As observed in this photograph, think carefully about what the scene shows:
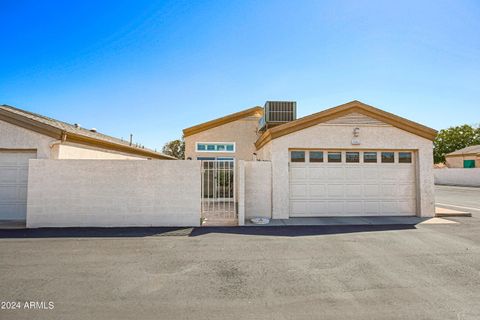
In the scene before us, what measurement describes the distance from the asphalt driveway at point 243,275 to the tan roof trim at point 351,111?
4.06m

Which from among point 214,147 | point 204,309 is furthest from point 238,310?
point 214,147

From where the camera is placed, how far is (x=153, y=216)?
837 centimetres

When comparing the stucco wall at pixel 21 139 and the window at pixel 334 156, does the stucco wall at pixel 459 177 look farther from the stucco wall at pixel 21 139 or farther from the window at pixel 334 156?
the stucco wall at pixel 21 139

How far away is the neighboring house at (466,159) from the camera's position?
33281mm

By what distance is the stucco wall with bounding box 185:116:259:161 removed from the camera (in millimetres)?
14930

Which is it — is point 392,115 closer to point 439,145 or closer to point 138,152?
point 138,152

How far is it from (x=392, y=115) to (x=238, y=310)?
9.40 metres

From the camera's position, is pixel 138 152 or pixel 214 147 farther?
pixel 138 152

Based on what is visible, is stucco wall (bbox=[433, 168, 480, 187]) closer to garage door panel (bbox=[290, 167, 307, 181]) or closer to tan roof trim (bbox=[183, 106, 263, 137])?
tan roof trim (bbox=[183, 106, 263, 137])

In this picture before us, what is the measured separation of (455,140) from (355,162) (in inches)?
2132

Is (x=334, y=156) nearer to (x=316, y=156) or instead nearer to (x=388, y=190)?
(x=316, y=156)

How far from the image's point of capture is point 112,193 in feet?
27.3

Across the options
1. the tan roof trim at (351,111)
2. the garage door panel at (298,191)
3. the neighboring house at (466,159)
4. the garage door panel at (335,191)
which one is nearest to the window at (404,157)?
the tan roof trim at (351,111)

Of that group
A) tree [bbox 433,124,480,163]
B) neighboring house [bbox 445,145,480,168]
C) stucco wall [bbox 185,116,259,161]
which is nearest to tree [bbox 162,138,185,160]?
stucco wall [bbox 185,116,259,161]
